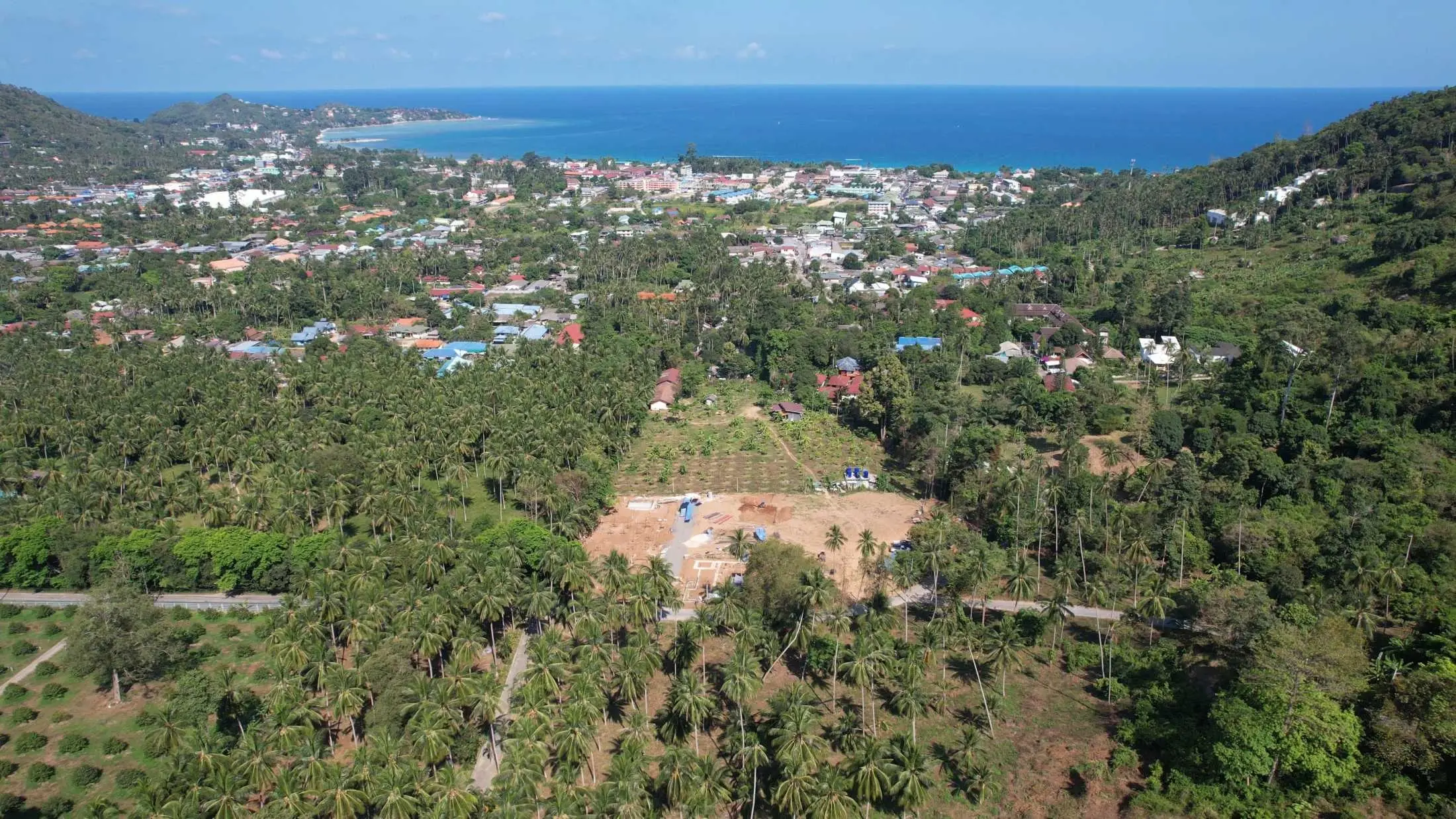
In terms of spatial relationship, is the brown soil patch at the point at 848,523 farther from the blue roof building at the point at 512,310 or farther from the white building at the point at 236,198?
the white building at the point at 236,198

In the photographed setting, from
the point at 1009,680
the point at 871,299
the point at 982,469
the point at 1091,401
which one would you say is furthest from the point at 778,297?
the point at 1009,680

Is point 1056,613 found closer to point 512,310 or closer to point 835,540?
point 835,540

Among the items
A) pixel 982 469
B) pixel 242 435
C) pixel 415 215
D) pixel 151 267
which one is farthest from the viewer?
pixel 415 215

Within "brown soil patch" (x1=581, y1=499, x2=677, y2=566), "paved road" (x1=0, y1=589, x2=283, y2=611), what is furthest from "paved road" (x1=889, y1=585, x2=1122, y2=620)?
"paved road" (x1=0, y1=589, x2=283, y2=611)

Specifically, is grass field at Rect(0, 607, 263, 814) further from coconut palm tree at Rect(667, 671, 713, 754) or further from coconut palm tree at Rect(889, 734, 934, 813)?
coconut palm tree at Rect(889, 734, 934, 813)

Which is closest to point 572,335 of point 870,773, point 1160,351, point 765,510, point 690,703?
point 765,510

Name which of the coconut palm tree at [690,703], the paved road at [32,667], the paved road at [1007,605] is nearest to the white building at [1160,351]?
the paved road at [1007,605]

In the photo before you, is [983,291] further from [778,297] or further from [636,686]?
[636,686]

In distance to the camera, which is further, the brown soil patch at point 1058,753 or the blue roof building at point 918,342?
the blue roof building at point 918,342
